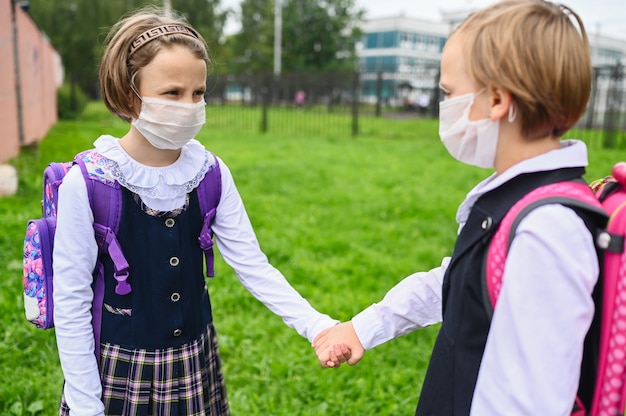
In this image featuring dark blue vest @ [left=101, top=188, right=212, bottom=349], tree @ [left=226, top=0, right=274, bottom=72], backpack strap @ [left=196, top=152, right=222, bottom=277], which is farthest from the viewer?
tree @ [left=226, top=0, right=274, bottom=72]

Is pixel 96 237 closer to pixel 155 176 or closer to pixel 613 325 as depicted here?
pixel 155 176

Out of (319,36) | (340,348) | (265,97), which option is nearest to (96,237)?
(340,348)

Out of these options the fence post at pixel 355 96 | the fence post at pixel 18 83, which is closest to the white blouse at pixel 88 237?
the fence post at pixel 18 83

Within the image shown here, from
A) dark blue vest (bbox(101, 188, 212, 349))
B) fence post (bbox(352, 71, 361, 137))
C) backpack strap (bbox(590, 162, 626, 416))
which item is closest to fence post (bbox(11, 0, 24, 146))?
fence post (bbox(352, 71, 361, 137))

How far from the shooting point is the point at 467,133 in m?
1.33

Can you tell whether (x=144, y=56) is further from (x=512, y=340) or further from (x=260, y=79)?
(x=260, y=79)

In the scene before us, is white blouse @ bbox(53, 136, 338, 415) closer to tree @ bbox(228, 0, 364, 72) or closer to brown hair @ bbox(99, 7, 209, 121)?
brown hair @ bbox(99, 7, 209, 121)

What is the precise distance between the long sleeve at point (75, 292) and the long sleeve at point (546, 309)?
1042 millimetres

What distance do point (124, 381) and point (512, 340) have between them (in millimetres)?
1109

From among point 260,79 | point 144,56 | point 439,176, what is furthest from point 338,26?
point 144,56

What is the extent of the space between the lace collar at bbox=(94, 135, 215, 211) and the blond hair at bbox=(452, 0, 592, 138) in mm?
869

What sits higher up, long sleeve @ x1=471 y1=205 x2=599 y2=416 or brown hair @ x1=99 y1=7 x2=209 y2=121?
brown hair @ x1=99 y1=7 x2=209 y2=121

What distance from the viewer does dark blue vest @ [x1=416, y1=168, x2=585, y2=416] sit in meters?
1.23

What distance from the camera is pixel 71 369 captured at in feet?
5.16
